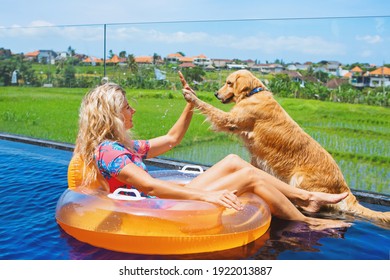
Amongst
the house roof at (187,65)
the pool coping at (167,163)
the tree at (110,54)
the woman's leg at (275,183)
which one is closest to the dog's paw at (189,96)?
the woman's leg at (275,183)

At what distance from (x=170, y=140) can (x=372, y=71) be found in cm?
408

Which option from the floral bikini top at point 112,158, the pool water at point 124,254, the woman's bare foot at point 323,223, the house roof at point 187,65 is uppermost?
the house roof at point 187,65

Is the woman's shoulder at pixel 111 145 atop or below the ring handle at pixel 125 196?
atop

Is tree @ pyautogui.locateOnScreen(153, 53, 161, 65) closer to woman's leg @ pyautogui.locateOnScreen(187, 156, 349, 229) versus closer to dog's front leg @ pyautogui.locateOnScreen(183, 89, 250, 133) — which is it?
dog's front leg @ pyautogui.locateOnScreen(183, 89, 250, 133)

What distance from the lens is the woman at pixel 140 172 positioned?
3742 millimetres

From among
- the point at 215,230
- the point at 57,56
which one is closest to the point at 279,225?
the point at 215,230

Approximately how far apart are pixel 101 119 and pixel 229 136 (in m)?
4.83

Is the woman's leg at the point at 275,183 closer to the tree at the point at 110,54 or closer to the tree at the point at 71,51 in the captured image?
the tree at the point at 110,54

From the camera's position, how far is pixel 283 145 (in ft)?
17.0

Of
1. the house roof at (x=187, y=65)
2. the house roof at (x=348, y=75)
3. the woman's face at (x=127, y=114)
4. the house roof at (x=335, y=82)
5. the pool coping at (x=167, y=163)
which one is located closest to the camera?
the woman's face at (x=127, y=114)

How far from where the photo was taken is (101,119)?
3.88 m

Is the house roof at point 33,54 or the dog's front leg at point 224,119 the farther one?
the house roof at point 33,54

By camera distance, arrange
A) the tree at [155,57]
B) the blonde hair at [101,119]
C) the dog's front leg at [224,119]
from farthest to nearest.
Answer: the tree at [155,57] → the dog's front leg at [224,119] → the blonde hair at [101,119]

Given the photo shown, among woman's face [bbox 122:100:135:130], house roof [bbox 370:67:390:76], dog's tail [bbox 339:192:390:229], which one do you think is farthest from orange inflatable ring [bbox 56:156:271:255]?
house roof [bbox 370:67:390:76]
